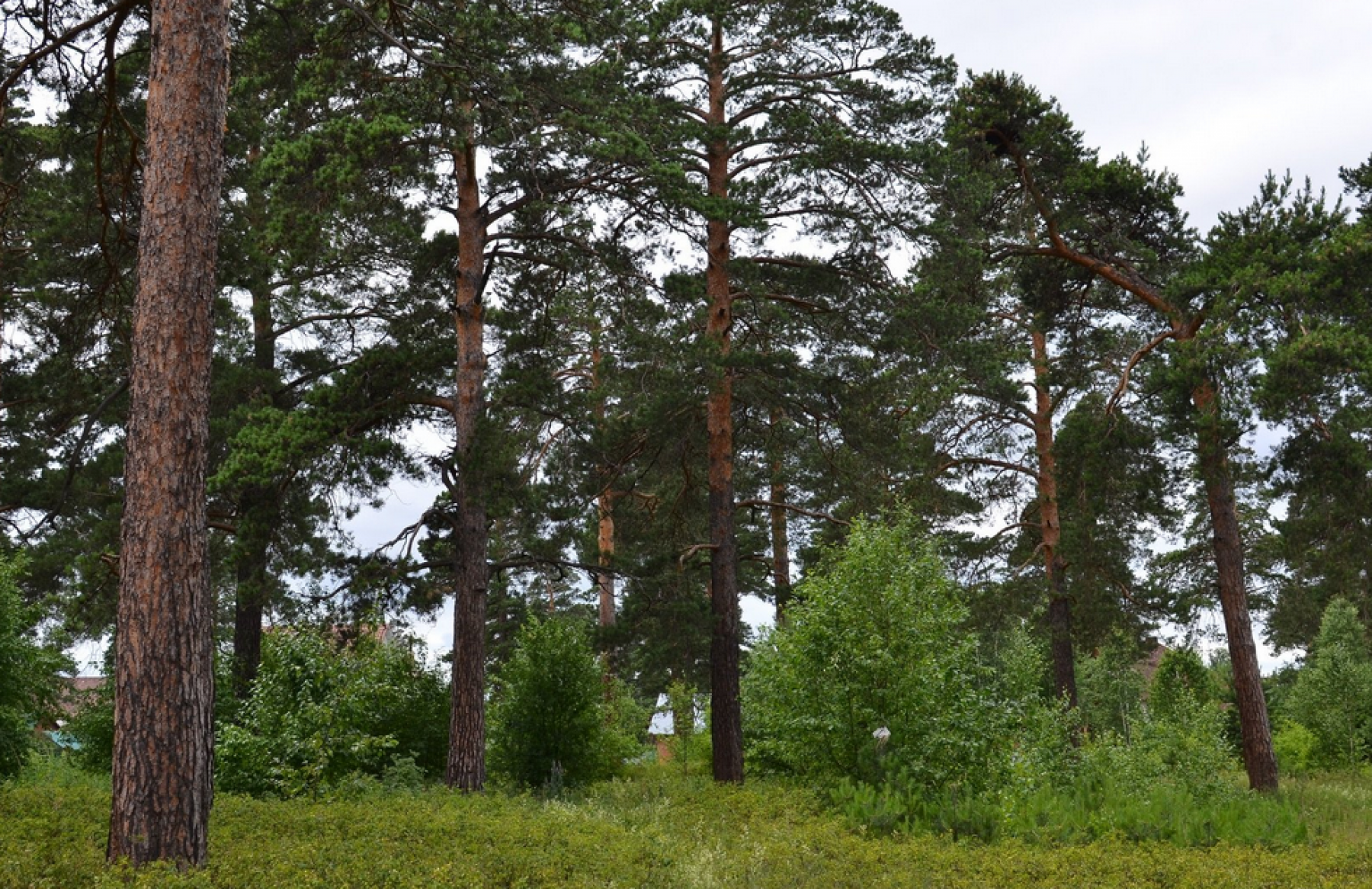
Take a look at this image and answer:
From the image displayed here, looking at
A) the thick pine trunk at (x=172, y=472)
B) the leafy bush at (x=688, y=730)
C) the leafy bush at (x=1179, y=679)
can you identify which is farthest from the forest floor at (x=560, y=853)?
the leafy bush at (x=1179, y=679)

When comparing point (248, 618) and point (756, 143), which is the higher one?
point (756, 143)

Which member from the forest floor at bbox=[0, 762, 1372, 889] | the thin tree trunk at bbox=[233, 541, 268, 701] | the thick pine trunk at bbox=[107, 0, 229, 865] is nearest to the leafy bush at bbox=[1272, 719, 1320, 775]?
the forest floor at bbox=[0, 762, 1372, 889]

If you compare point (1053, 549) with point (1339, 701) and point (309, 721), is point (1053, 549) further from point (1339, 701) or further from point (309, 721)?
point (309, 721)

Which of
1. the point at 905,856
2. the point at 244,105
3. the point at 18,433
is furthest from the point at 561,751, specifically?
the point at 18,433

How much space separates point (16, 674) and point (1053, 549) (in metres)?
18.4

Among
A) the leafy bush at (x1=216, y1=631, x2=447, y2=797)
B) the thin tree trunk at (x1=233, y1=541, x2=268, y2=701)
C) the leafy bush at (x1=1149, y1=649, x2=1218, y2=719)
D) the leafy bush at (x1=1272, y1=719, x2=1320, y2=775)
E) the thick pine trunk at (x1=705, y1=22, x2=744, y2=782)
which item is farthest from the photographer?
the leafy bush at (x1=1149, y1=649, x2=1218, y2=719)

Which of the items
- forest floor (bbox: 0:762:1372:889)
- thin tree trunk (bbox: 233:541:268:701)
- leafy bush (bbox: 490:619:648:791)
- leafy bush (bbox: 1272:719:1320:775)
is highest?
thin tree trunk (bbox: 233:541:268:701)

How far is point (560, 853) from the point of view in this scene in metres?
8.76

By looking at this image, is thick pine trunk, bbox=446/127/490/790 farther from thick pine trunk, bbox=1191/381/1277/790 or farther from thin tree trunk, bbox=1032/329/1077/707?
thin tree trunk, bbox=1032/329/1077/707

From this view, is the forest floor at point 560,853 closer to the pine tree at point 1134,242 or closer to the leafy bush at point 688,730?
the pine tree at point 1134,242

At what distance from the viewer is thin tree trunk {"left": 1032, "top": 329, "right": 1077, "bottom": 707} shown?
22.1m

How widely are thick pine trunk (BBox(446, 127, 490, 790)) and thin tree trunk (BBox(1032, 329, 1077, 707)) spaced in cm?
1202

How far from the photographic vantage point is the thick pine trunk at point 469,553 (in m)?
14.2

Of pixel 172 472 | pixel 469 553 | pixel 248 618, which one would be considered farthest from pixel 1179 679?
pixel 172 472
